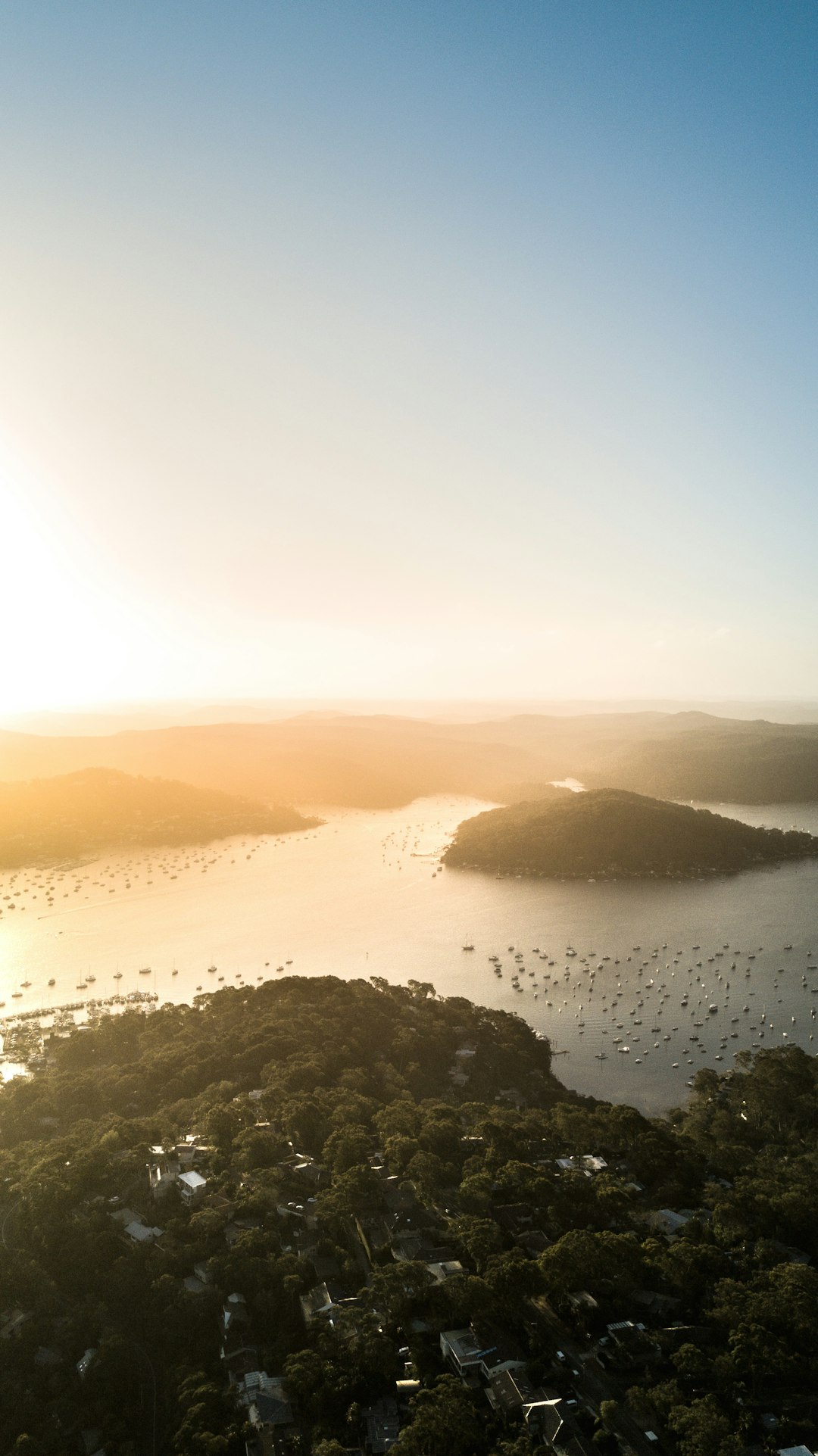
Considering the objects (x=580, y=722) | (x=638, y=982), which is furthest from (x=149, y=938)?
(x=580, y=722)

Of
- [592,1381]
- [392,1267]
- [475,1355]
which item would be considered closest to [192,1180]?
[392,1267]

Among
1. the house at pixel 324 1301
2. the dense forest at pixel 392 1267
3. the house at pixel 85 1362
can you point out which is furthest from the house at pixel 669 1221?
the house at pixel 85 1362

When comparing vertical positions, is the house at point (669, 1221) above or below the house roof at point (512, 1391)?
below

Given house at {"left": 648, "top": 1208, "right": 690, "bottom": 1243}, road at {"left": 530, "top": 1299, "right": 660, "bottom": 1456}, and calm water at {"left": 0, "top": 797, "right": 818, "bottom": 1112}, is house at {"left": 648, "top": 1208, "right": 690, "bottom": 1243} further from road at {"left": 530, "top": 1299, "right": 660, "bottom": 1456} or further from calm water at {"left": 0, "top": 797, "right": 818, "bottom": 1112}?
calm water at {"left": 0, "top": 797, "right": 818, "bottom": 1112}

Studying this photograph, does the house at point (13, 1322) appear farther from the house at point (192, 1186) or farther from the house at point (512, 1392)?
the house at point (512, 1392)

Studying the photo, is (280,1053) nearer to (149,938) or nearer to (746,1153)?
(746,1153)

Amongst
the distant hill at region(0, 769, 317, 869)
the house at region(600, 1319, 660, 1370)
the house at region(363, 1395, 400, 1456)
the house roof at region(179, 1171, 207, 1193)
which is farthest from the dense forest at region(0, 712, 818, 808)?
the house at region(363, 1395, 400, 1456)

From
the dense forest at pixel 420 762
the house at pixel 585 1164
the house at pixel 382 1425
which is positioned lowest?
the house at pixel 585 1164
